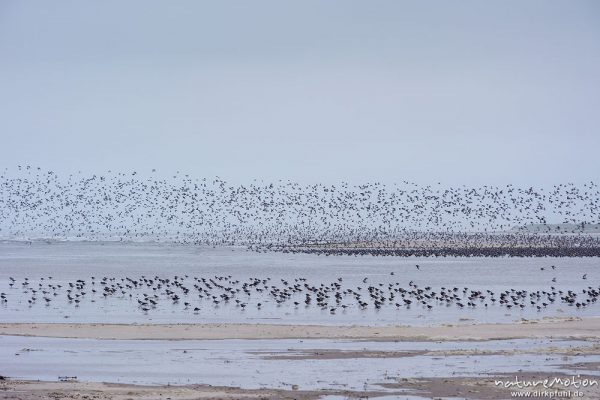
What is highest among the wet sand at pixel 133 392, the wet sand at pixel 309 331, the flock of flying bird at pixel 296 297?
the flock of flying bird at pixel 296 297

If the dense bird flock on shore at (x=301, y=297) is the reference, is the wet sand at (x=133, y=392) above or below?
below

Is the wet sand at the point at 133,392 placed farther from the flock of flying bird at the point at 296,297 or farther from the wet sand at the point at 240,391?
the flock of flying bird at the point at 296,297

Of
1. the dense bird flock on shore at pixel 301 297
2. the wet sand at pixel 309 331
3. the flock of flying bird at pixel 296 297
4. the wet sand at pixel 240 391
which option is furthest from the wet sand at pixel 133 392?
the dense bird flock on shore at pixel 301 297

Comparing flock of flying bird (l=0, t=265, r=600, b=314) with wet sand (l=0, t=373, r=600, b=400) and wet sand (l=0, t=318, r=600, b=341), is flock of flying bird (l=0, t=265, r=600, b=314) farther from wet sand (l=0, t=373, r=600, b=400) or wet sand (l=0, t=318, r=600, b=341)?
wet sand (l=0, t=373, r=600, b=400)

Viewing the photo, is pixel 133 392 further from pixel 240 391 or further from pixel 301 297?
pixel 301 297

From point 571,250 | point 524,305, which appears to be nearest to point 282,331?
point 524,305

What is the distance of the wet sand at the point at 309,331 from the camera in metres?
34.2

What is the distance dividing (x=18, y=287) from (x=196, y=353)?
1425 inches

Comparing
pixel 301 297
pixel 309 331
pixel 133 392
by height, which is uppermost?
pixel 301 297

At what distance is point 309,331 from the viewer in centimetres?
3594

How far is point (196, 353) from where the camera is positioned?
98.1 ft

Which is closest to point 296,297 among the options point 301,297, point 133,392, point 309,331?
point 301,297

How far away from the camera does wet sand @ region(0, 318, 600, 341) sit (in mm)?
34156

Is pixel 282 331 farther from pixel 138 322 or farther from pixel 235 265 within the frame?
pixel 235 265
